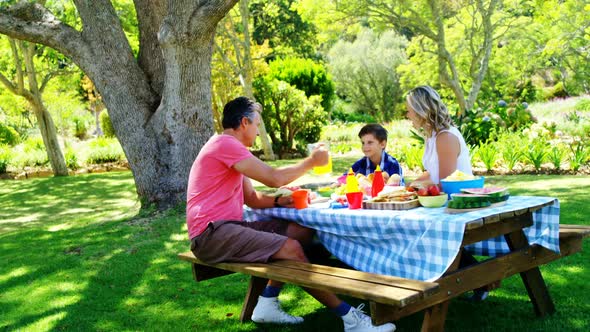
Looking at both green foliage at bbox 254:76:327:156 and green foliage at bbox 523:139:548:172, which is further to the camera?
green foliage at bbox 254:76:327:156

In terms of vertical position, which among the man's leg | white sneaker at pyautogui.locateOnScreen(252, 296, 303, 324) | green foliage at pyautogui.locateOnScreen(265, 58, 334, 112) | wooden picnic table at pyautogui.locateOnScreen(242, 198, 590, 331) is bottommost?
white sneaker at pyautogui.locateOnScreen(252, 296, 303, 324)

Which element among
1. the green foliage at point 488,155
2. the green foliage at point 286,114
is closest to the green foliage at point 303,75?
the green foliage at point 286,114

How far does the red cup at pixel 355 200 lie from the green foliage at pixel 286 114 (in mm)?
14022

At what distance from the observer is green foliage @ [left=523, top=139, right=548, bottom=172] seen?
10906 millimetres

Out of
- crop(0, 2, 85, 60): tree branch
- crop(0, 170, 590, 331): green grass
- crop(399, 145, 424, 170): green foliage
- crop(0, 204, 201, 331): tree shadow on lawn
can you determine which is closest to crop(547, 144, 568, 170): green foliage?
crop(0, 170, 590, 331): green grass

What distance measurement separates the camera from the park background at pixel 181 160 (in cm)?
468

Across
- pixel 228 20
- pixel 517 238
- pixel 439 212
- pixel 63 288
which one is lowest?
pixel 63 288

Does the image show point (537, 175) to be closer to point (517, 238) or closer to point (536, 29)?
point (517, 238)

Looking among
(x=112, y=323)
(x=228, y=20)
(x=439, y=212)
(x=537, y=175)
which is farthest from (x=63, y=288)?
(x=228, y=20)

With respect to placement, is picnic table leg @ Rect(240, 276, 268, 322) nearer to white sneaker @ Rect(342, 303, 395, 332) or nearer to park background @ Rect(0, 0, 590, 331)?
park background @ Rect(0, 0, 590, 331)

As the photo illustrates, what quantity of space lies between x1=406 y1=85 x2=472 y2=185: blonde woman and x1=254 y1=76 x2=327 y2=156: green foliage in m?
13.5

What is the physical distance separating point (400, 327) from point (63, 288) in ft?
10.2

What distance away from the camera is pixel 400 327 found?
3.96 m

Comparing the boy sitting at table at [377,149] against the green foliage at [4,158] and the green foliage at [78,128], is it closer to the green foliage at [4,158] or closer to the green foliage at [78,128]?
the green foliage at [4,158]
